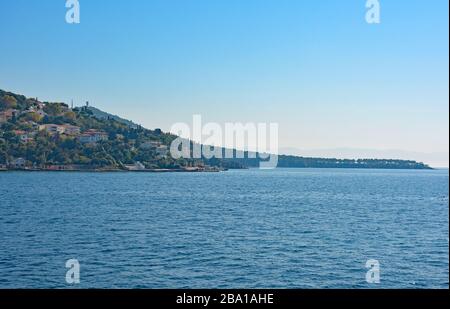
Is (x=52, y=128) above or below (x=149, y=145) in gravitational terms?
above

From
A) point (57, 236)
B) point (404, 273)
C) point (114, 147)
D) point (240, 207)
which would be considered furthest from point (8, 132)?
point (404, 273)

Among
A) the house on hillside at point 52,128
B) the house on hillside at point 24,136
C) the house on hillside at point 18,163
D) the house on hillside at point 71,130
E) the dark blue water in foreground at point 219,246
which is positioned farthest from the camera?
the house on hillside at point 71,130

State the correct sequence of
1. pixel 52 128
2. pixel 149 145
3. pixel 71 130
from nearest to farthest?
pixel 149 145 → pixel 52 128 → pixel 71 130

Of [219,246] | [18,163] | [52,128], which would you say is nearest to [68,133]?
[52,128]

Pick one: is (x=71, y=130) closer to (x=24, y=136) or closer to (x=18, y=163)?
(x=24, y=136)

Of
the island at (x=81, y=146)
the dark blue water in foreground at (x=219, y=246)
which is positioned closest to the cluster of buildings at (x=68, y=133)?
the island at (x=81, y=146)

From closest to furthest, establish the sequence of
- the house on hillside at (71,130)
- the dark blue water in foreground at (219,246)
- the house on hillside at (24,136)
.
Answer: the dark blue water in foreground at (219,246)
the house on hillside at (24,136)
the house on hillside at (71,130)

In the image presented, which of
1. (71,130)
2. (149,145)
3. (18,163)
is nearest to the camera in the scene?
(18,163)

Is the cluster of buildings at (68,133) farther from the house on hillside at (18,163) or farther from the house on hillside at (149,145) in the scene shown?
the house on hillside at (149,145)

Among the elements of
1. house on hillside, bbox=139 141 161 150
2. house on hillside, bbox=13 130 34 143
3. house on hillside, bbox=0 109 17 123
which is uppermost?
house on hillside, bbox=0 109 17 123

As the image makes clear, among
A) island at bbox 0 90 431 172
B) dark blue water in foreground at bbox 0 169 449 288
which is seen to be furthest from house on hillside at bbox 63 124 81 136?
dark blue water in foreground at bbox 0 169 449 288

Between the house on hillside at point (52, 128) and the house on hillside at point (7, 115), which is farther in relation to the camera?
the house on hillside at point (7, 115)

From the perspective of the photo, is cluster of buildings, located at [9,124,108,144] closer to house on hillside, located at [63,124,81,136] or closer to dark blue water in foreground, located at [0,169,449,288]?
house on hillside, located at [63,124,81,136]
